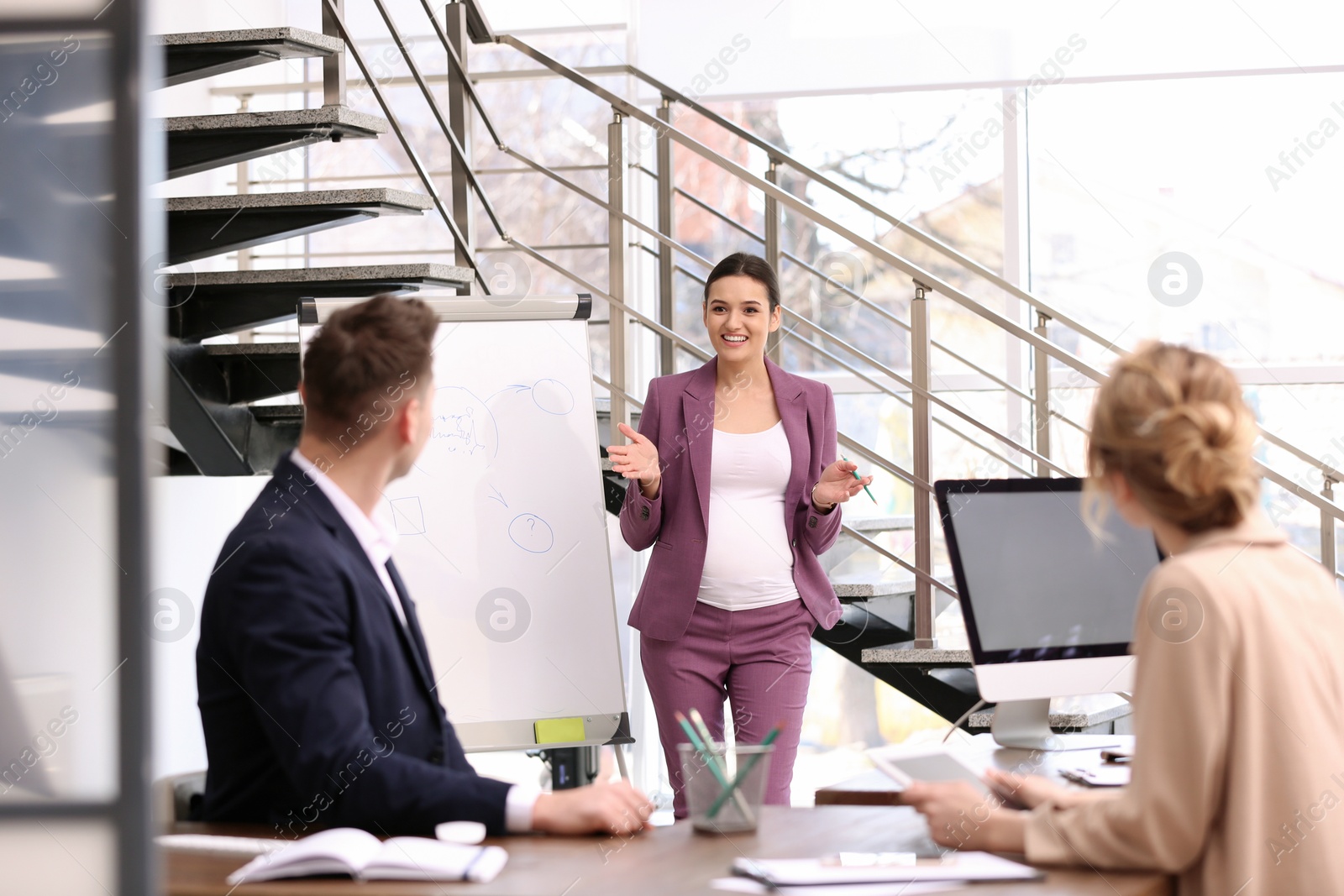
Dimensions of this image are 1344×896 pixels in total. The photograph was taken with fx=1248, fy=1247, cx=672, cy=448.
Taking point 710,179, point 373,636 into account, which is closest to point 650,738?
point 710,179

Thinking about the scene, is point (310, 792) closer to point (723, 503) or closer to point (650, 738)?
point (723, 503)

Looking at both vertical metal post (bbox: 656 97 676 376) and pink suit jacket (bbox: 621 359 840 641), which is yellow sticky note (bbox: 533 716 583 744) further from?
vertical metal post (bbox: 656 97 676 376)

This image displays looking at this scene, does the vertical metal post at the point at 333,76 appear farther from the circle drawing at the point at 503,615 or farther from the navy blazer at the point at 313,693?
the navy blazer at the point at 313,693

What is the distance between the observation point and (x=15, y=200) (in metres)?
0.83

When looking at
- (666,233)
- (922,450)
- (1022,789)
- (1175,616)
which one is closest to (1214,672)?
(1175,616)

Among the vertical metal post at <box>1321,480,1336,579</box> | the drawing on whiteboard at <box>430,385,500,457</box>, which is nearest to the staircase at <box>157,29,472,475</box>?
the drawing on whiteboard at <box>430,385,500,457</box>

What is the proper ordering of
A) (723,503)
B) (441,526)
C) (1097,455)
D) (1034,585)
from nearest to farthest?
(1097,455), (1034,585), (723,503), (441,526)

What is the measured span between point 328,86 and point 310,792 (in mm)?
1916

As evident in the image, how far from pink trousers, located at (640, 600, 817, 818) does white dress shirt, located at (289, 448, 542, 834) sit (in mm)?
931

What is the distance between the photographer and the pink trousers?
2305 millimetres

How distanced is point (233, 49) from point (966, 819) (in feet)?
7.20

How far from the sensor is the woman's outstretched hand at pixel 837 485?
2.32m

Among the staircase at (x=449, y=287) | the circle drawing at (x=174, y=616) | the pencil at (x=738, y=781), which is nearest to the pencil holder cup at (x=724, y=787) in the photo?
the pencil at (x=738, y=781)

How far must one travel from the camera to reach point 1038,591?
188 centimetres
